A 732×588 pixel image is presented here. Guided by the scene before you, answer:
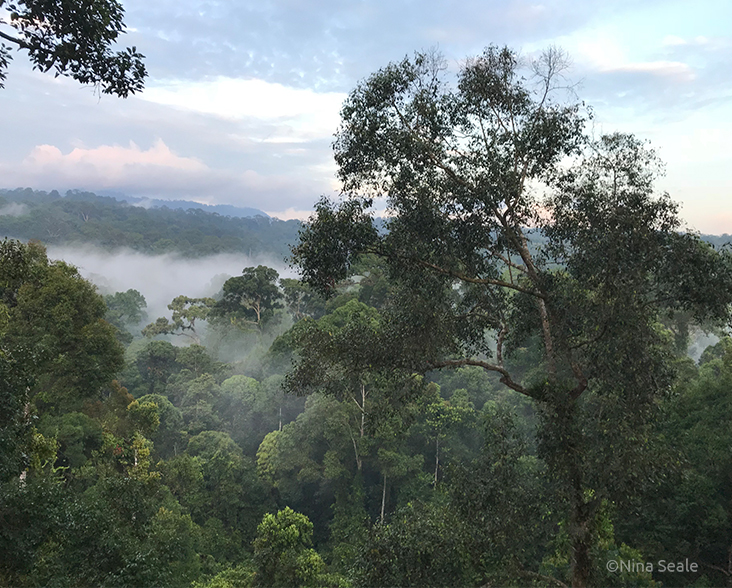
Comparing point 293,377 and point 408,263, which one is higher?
point 408,263

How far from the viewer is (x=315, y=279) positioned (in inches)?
251

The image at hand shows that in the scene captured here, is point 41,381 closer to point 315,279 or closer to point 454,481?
point 315,279

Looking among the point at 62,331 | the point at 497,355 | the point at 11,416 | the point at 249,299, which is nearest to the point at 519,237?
the point at 497,355

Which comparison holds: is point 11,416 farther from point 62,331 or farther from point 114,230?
point 114,230

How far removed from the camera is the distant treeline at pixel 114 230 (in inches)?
4333

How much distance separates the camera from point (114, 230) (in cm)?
11925

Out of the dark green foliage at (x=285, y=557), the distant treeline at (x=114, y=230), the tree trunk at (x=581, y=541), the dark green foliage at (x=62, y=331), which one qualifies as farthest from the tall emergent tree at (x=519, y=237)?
the distant treeline at (x=114, y=230)

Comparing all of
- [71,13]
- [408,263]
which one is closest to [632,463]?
[408,263]

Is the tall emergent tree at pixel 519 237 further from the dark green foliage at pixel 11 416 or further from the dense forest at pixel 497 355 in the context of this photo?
the dark green foliage at pixel 11 416

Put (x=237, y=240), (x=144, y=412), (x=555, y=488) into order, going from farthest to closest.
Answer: (x=237, y=240) < (x=144, y=412) < (x=555, y=488)

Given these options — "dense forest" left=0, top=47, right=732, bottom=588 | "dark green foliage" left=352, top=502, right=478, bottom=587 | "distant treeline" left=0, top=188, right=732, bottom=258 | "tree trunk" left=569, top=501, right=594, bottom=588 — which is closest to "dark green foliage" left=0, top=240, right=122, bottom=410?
"dense forest" left=0, top=47, right=732, bottom=588

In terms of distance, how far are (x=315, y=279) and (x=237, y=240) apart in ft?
464

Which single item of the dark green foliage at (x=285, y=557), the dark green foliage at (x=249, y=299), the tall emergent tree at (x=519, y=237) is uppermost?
the tall emergent tree at (x=519, y=237)

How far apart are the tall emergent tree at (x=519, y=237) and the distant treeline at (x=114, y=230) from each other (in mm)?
98202
